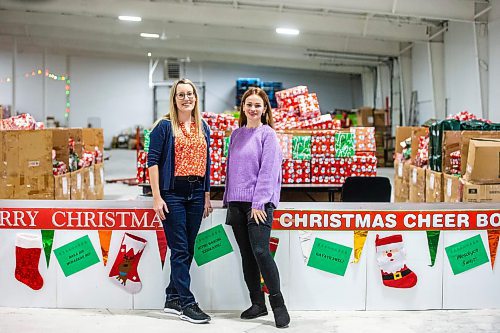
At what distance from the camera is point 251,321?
13.7 ft

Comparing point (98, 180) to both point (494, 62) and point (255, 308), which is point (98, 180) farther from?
point (494, 62)

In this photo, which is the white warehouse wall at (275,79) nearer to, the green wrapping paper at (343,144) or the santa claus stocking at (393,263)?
the green wrapping paper at (343,144)

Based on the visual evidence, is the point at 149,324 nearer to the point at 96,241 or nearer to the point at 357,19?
the point at 96,241

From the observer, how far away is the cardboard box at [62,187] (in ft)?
21.6

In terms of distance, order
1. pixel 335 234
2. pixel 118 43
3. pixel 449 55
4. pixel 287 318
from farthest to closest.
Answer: pixel 118 43 < pixel 449 55 < pixel 335 234 < pixel 287 318

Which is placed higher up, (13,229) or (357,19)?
(357,19)

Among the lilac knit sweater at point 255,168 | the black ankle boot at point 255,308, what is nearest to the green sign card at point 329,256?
the black ankle boot at point 255,308

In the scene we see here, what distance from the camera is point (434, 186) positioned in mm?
6887

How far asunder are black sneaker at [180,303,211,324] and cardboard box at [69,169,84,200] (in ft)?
12.1

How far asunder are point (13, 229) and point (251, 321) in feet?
Result: 5.75

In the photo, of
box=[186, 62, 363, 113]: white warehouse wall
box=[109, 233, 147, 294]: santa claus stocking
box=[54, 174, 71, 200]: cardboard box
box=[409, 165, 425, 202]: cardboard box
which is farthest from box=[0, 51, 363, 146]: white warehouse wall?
box=[109, 233, 147, 294]: santa claus stocking

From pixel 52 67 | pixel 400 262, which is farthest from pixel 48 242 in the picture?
pixel 52 67

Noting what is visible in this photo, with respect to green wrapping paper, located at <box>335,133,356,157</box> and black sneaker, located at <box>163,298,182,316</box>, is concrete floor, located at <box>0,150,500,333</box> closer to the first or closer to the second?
black sneaker, located at <box>163,298,182,316</box>

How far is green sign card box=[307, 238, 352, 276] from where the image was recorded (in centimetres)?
438
